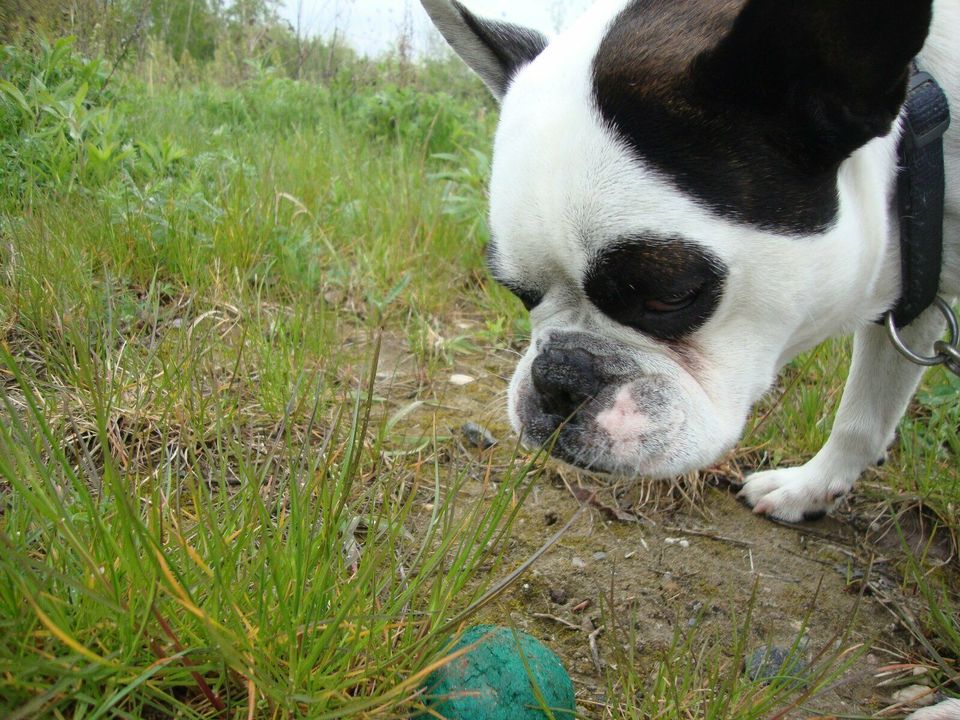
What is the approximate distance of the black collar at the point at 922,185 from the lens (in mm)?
1869

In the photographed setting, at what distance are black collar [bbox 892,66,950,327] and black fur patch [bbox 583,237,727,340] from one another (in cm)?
59

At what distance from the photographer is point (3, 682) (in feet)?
3.39

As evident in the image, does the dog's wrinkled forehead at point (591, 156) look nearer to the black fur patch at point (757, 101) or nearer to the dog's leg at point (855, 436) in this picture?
the black fur patch at point (757, 101)

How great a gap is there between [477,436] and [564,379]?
32.6 inches

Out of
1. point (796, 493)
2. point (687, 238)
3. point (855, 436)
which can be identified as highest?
point (687, 238)

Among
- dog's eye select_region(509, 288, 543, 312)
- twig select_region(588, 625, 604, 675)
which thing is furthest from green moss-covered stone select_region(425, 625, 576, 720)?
dog's eye select_region(509, 288, 543, 312)

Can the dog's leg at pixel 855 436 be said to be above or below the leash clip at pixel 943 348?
below

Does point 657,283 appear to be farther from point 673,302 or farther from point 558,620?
point 558,620

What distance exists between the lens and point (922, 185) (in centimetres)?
192

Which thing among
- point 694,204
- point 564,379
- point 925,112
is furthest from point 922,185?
point 564,379

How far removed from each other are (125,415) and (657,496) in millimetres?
1621

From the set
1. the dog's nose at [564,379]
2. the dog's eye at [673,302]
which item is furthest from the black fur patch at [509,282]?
the dog's eye at [673,302]

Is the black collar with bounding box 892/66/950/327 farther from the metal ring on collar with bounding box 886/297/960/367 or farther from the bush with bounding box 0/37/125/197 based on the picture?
the bush with bounding box 0/37/125/197

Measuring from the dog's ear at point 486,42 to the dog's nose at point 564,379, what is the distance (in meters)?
0.94
